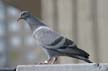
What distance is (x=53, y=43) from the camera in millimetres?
2150

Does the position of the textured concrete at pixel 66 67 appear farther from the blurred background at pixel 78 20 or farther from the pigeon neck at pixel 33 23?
the blurred background at pixel 78 20

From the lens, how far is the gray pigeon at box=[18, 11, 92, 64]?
6.83ft

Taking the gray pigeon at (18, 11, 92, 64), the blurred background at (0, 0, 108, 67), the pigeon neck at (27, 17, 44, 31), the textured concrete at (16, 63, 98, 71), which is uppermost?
the pigeon neck at (27, 17, 44, 31)

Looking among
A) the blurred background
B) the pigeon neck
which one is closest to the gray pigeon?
the pigeon neck

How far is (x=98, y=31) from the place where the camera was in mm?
3844

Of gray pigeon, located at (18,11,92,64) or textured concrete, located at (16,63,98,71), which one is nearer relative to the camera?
textured concrete, located at (16,63,98,71)

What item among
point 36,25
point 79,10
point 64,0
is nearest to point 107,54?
point 79,10

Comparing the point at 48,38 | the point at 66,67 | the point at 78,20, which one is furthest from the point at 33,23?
the point at 78,20

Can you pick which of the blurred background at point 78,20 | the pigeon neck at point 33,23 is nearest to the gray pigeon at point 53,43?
the pigeon neck at point 33,23

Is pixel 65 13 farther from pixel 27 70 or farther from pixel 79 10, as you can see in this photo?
pixel 27 70

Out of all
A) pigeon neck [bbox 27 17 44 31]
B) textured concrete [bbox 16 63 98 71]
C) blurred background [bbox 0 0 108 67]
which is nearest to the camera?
textured concrete [bbox 16 63 98 71]

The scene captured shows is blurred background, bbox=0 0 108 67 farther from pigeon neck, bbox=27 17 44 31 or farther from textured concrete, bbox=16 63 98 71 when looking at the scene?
textured concrete, bbox=16 63 98 71

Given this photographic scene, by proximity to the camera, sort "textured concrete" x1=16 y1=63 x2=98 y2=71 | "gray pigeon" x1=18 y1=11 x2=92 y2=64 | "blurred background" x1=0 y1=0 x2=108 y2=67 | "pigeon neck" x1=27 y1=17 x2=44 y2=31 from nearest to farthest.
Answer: "textured concrete" x1=16 y1=63 x2=98 y2=71 → "gray pigeon" x1=18 y1=11 x2=92 y2=64 → "pigeon neck" x1=27 y1=17 x2=44 y2=31 → "blurred background" x1=0 y1=0 x2=108 y2=67

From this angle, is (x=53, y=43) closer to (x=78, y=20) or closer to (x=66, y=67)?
(x=66, y=67)
